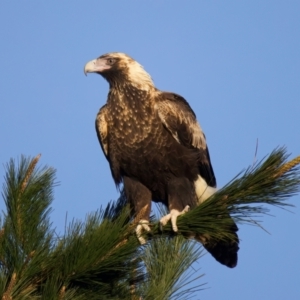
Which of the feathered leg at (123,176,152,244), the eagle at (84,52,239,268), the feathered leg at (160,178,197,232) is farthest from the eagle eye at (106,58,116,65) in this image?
the feathered leg at (160,178,197,232)

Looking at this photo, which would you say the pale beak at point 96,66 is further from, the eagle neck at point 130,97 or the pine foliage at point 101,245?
the pine foliage at point 101,245

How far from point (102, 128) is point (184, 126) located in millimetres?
796

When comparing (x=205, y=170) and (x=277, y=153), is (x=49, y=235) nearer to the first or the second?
(x=277, y=153)

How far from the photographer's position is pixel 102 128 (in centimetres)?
630

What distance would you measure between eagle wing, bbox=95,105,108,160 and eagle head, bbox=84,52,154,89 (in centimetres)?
45

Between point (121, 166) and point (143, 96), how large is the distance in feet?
2.39

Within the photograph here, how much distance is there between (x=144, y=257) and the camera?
410 centimetres

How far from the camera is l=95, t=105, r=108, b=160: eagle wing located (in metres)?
6.30

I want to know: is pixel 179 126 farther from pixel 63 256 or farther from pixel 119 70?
pixel 63 256

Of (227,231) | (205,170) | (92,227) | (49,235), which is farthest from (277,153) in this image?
(205,170)

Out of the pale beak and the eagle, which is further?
the pale beak

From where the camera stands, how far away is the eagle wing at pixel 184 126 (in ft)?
20.2

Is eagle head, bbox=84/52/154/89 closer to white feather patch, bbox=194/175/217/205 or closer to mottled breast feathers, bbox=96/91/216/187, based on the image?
mottled breast feathers, bbox=96/91/216/187

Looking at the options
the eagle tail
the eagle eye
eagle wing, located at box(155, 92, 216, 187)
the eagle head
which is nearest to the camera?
the eagle tail
